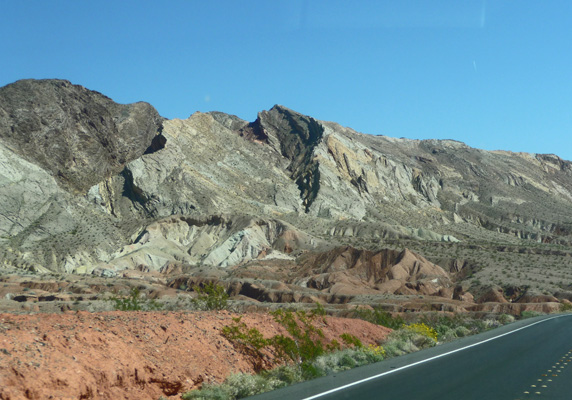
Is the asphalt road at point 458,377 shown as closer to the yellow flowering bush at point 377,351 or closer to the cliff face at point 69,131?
the yellow flowering bush at point 377,351

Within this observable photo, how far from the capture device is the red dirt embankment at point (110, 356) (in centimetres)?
848

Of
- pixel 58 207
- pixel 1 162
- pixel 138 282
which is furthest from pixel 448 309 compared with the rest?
pixel 1 162

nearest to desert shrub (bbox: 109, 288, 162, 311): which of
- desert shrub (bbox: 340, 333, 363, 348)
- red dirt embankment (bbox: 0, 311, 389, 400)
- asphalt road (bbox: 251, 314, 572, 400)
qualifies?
red dirt embankment (bbox: 0, 311, 389, 400)

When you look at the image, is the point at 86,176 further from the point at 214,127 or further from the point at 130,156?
the point at 214,127

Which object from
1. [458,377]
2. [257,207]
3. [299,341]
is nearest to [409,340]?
[299,341]

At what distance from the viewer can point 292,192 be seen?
12794 cm

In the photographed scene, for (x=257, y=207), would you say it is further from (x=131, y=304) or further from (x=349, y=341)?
(x=349, y=341)


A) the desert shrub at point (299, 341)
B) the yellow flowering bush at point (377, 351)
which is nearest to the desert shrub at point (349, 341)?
the yellow flowering bush at point (377, 351)

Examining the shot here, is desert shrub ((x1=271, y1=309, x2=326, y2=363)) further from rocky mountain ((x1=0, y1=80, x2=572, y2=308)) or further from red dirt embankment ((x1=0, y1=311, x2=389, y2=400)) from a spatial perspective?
rocky mountain ((x1=0, y1=80, x2=572, y2=308))

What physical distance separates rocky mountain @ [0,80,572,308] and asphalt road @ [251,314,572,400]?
152 feet

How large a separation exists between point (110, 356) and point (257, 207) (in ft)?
333

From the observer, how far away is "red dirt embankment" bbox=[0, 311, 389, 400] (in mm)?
8477

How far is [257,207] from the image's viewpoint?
365 ft

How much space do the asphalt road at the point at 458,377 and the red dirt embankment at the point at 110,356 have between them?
198cm
